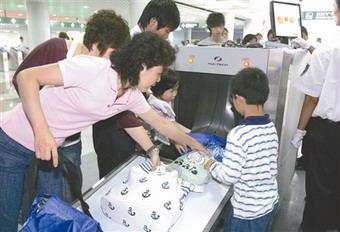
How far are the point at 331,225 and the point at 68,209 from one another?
2.08 m

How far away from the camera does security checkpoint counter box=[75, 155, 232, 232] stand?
3.56 ft

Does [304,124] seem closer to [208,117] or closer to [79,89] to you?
[208,117]

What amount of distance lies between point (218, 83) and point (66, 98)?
1.10 m

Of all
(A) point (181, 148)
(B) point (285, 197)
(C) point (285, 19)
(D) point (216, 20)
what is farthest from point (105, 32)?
(D) point (216, 20)

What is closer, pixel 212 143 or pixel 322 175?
pixel 212 143

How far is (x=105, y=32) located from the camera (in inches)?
51.2

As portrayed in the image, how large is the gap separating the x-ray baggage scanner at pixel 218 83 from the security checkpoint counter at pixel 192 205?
1.92 ft

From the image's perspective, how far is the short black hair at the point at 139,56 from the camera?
1074 mm

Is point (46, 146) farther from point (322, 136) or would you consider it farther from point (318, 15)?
point (318, 15)

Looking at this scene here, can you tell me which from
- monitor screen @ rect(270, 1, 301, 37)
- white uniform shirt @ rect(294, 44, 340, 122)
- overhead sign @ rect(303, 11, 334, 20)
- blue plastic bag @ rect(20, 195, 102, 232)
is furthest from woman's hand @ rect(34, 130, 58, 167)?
overhead sign @ rect(303, 11, 334, 20)

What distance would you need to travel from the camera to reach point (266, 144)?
1289mm

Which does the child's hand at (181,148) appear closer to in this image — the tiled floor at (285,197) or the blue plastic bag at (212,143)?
the blue plastic bag at (212,143)

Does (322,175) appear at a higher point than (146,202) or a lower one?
lower

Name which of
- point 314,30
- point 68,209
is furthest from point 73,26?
point 68,209
